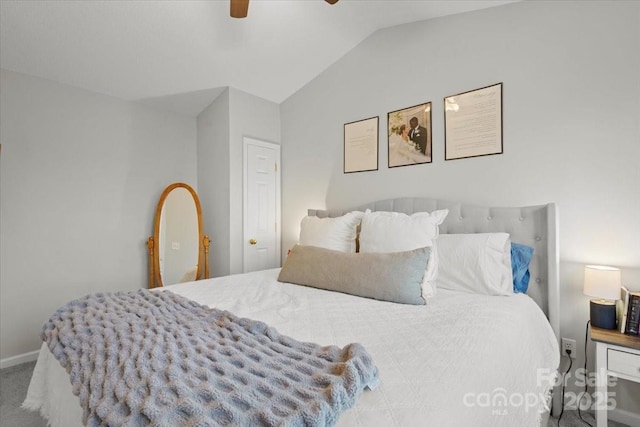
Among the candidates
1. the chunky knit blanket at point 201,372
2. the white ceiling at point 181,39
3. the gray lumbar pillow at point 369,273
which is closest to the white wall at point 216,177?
the white ceiling at point 181,39

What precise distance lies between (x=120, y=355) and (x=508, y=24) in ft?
9.07

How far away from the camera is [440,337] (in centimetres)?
108

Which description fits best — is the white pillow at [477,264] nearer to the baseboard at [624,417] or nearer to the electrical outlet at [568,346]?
the electrical outlet at [568,346]

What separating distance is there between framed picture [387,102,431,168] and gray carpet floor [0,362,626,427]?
1839 millimetres

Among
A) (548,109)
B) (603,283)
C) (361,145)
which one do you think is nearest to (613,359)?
(603,283)

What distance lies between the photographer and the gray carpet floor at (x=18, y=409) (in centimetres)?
171

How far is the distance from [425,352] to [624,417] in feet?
5.41

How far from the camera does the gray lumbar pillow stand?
1.54 metres

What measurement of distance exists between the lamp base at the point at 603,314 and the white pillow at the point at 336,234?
4.61 ft

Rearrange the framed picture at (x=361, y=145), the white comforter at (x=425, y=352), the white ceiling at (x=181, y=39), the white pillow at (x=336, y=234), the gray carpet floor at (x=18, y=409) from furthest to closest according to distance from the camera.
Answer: the framed picture at (x=361, y=145) → the white pillow at (x=336, y=234) → the white ceiling at (x=181, y=39) → the gray carpet floor at (x=18, y=409) → the white comforter at (x=425, y=352)

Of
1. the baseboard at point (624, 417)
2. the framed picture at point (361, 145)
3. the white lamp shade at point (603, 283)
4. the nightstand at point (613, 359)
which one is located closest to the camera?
the nightstand at point (613, 359)

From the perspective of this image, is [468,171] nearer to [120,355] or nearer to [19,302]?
[120,355]

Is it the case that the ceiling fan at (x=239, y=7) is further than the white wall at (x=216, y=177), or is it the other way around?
the white wall at (x=216, y=177)

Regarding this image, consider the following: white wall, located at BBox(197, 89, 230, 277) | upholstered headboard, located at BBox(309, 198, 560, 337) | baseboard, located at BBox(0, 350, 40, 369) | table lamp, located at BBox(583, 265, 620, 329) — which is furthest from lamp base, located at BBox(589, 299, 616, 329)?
baseboard, located at BBox(0, 350, 40, 369)
